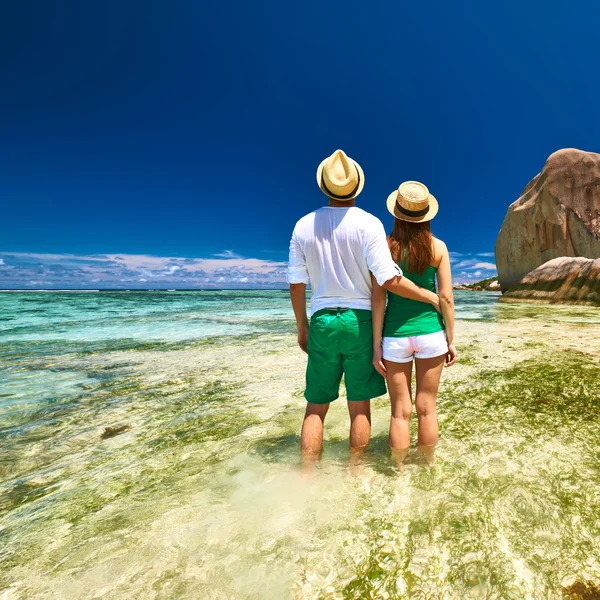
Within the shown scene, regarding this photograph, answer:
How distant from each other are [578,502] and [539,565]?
79 cm

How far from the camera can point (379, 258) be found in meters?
2.65

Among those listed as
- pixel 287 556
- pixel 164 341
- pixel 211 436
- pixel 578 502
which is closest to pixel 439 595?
pixel 287 556

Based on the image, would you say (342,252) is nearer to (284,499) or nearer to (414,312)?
(414,312)

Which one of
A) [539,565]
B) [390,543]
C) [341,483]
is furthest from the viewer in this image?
[341,483]

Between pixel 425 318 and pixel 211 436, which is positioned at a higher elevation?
pixel 425 318

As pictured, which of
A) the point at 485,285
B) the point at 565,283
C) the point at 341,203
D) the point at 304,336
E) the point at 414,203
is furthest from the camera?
the point at 485,285

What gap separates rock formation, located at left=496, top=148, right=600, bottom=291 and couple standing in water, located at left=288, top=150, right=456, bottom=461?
38031 millimetres

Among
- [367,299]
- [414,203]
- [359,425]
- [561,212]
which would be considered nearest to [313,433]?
[359,425]

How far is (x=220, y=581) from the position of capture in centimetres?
184

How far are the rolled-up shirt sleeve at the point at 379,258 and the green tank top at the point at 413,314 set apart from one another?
271mm

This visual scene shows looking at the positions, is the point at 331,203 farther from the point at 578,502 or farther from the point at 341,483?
the point at 578,502

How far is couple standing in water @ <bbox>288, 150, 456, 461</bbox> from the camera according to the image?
2779 millimetres

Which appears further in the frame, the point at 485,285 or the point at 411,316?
the point at 485,285

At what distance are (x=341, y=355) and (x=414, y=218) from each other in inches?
51.3
